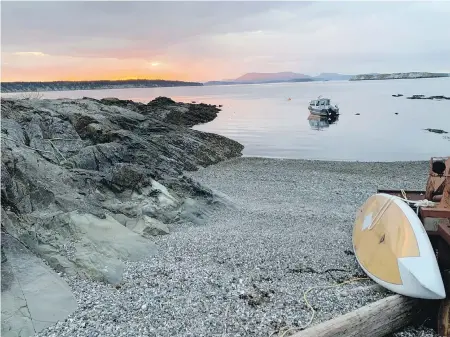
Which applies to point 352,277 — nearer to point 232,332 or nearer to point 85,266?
point 232,332

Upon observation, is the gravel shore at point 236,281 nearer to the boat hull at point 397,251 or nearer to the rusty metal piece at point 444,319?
the rusty metal piece at point 444,319

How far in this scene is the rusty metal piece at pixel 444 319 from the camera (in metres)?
7.14

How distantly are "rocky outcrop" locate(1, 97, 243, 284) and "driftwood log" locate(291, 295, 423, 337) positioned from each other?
473cm

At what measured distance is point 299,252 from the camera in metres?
10.8

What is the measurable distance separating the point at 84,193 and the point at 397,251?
8977 mm

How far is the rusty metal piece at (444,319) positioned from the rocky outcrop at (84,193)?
257 inches

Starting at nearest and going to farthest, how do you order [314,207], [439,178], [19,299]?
[19,299] → [439,178] → [314,207]

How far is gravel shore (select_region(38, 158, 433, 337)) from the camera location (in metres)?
7.00

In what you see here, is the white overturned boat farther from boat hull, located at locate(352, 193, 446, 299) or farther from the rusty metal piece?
the rusty metal piece

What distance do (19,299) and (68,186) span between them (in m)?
5.37

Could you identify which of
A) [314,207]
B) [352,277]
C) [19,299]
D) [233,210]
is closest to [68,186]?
[19,299]

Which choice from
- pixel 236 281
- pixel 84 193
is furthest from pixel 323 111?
pixel 236 281

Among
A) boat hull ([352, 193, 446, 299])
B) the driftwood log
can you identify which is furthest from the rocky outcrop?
boat hull ([352, 193, 446, 299])

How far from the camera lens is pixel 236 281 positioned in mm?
8734
